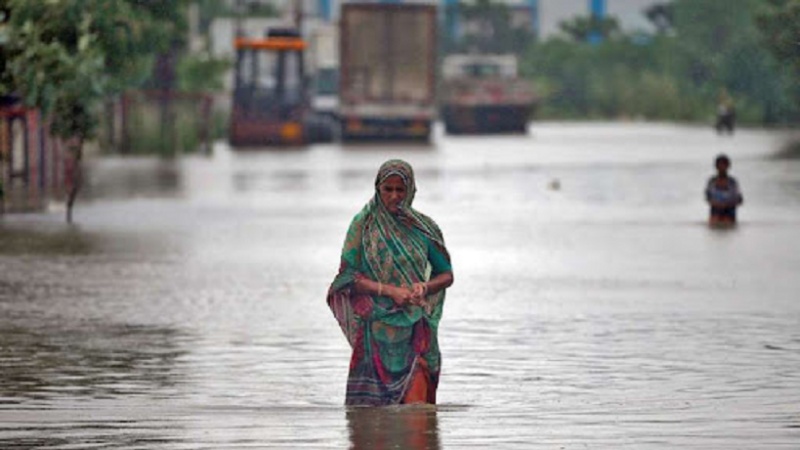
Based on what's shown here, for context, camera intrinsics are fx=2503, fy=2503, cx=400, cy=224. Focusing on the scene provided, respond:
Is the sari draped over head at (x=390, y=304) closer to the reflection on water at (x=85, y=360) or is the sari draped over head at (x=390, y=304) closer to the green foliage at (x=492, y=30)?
the reflection on water at (x=85, y=360)

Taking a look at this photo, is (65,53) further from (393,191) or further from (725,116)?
(725,116)

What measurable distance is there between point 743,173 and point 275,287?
2683cm

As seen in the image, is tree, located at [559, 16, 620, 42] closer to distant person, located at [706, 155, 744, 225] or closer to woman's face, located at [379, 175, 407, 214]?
distant person, located at [706, 155, 744, 225]

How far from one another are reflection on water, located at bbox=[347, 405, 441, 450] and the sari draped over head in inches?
7.0

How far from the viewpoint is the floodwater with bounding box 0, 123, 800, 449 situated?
11719mm

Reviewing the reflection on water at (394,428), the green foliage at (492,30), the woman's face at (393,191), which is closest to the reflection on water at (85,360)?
the reflection on water at (394,428)

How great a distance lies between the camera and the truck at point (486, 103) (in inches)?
3263

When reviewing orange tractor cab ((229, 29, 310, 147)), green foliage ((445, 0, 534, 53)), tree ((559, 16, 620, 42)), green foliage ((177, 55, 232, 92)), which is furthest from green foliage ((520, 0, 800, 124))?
orange tractor cab ((229, 29, 310, 147))

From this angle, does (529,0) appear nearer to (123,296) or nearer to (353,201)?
(353,201)

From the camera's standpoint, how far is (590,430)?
11461 mm

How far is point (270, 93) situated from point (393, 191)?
58.9 m

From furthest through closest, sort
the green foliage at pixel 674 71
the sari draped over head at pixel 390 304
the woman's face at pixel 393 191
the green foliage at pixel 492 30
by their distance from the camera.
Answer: the green foliage at pixel 492 30 < the green foliage at pixel 674 71 < the sari draped over head at pixel 390 304 < the woman's face at pixel 393 191

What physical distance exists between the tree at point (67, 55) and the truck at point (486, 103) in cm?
4820

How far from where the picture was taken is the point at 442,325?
1861 cm
